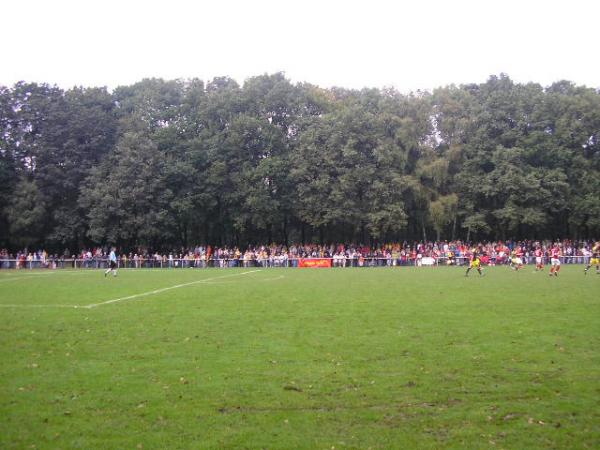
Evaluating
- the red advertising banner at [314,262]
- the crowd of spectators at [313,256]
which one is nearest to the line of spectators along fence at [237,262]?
the crowd of spectators at [313,256]

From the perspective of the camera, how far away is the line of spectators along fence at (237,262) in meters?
48.3

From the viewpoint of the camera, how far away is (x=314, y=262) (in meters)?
49.2

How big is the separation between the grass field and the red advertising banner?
3201cm

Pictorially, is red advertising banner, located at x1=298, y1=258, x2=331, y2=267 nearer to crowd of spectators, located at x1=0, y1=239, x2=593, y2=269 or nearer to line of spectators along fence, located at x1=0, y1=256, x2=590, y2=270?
line of spectators along fence, located at x1=0, y1=256, x2=590, y2=270

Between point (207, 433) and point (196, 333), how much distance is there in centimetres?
619

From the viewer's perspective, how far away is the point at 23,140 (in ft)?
180

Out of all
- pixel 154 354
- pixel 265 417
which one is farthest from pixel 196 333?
pixel 265 417

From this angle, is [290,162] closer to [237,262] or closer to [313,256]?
[313,256]

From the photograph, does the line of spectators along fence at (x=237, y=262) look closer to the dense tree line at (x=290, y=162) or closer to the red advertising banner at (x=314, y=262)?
the red advertising banner at (x=314, y=262)

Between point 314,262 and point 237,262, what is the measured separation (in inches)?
270

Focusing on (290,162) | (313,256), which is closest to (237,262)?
(313,256)

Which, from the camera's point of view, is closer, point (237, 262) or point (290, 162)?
point (237, 262)

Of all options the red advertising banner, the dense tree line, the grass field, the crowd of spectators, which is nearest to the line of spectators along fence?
the crowd of spectators

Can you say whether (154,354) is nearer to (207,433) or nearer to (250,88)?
(207,433)
